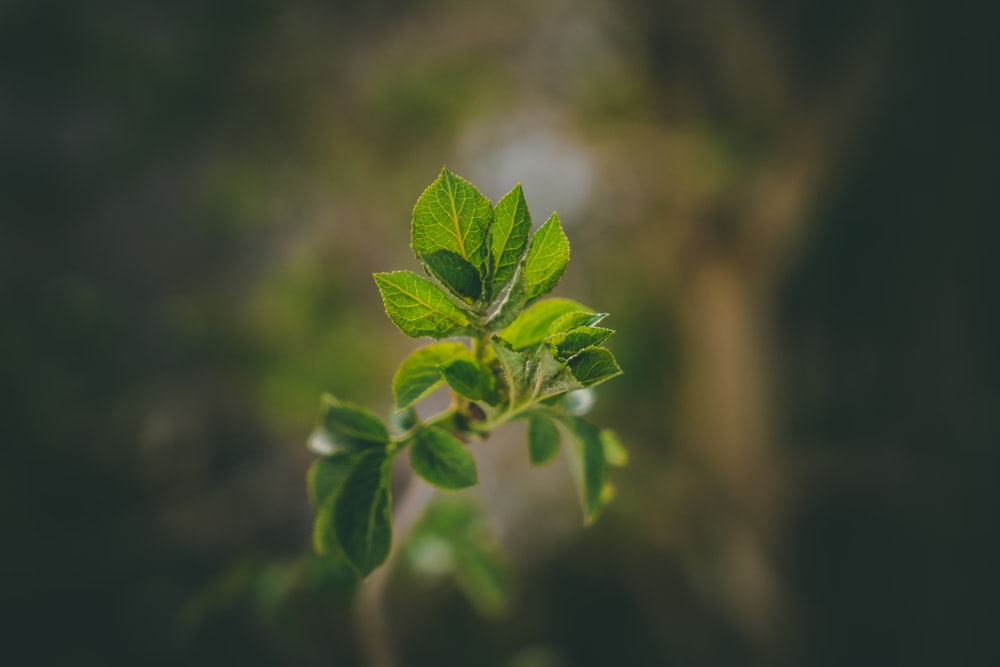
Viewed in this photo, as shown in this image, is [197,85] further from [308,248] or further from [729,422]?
[729,422]

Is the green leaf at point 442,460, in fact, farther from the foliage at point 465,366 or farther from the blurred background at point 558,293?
the blurred background at point 558,293

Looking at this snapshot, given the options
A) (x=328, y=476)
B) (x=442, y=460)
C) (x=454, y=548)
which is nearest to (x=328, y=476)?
(x=328, y=476)

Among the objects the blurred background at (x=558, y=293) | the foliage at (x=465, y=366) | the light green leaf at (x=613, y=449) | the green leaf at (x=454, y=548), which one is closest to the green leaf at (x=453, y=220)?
the foliage at (x=465, y=366)

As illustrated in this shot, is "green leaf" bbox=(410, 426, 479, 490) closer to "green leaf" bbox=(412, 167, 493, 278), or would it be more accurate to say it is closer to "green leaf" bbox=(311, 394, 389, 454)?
"green leaf" bbox=(311, 394, 389, 454)

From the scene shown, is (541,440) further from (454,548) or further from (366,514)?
(454,548)

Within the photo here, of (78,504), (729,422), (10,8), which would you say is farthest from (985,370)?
(10,8)

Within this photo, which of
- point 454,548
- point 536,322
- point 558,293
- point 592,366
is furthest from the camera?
point 558,293

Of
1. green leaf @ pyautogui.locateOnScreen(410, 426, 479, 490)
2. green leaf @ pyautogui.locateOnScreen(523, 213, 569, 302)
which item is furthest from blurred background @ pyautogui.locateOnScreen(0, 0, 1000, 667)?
green leaf @ pyautogui.locateOnScreen(523, 213, 569, 302)
